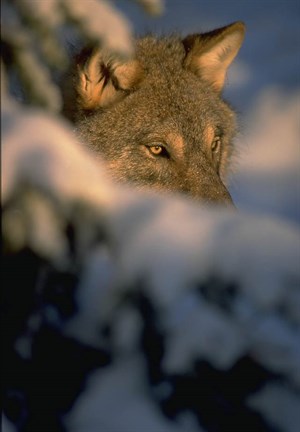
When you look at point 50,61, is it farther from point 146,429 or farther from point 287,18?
point 287,18

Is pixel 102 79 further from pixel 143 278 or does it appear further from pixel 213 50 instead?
pixel 143 278

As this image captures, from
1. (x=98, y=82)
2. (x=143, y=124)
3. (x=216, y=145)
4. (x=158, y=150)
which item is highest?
(x=216, y=145)

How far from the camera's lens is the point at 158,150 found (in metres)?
4.76

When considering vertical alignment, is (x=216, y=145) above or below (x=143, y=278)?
above

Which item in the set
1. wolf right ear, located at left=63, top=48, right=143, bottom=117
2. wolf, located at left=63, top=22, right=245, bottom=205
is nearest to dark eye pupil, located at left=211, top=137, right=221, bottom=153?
wolf, located at left=63, top=22, right=245, bottom=205

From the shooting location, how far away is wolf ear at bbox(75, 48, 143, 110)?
4.56 meters

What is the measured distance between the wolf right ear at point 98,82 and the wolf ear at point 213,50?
735 millimetres

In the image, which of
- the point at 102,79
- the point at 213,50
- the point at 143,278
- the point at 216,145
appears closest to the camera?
the point at 143,278

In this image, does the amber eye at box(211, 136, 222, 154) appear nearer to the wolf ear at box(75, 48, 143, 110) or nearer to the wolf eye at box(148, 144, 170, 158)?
the wolf eye at box(148, 144, 170, 158)

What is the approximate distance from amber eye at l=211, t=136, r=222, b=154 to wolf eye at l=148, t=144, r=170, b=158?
24.6 inches

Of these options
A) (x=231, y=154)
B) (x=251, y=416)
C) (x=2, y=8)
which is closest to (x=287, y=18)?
(x=231, y=154)

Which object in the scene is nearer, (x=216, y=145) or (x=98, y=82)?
(x=98, y=82)

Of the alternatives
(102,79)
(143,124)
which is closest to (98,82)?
(102,79)

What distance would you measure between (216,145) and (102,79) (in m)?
1.20
